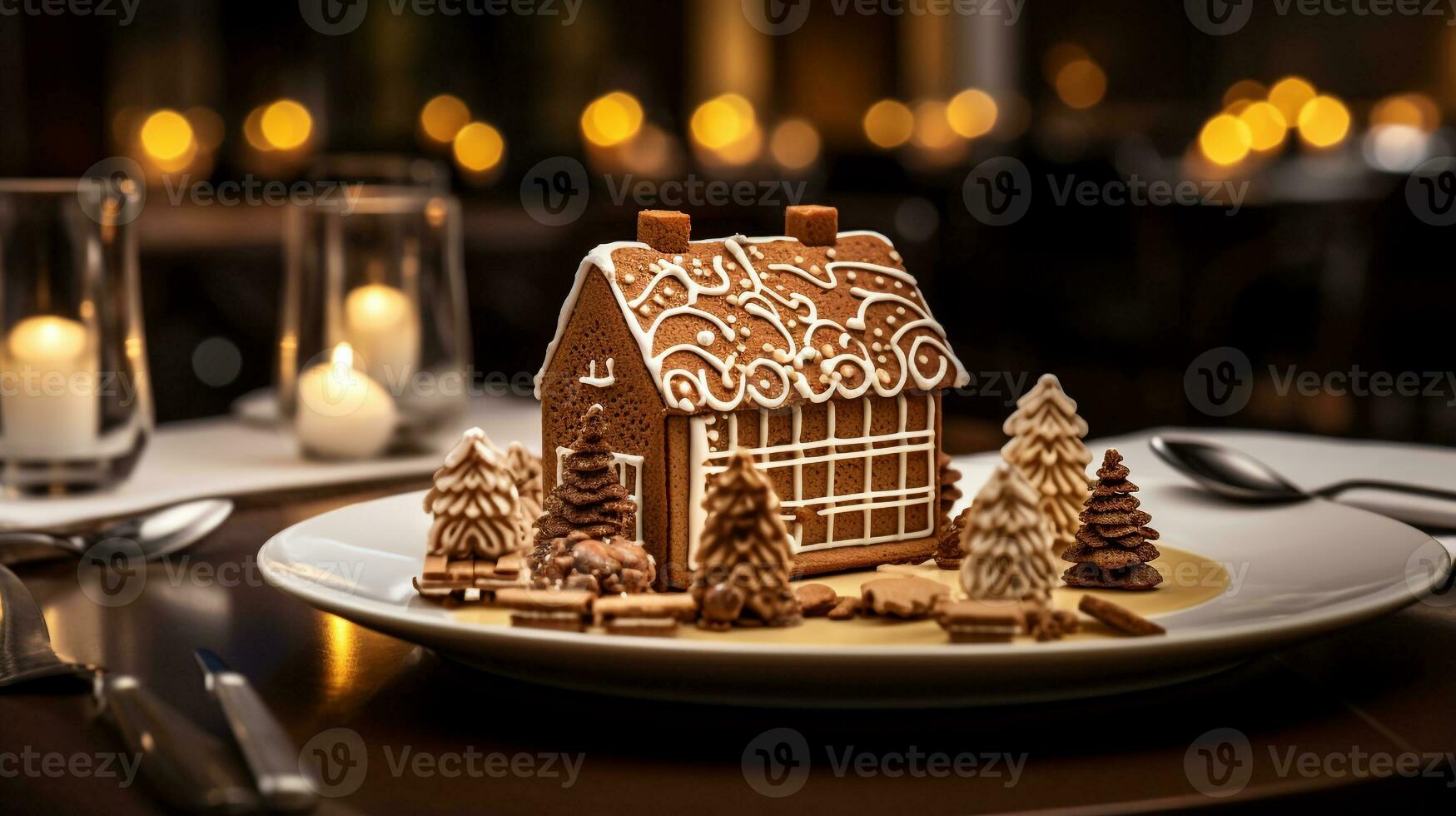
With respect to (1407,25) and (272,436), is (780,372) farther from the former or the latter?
(1407,25)

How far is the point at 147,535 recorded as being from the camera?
1.66 metres

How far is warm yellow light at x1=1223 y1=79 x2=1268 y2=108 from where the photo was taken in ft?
30.1

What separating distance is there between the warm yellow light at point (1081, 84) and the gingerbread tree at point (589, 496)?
8.89m

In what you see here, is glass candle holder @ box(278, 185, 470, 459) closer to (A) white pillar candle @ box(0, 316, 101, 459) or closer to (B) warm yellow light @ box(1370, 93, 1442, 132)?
(A) white pillar candle @ box(0, 316, 101, 459)

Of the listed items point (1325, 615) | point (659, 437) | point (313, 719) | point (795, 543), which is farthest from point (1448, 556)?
point (313, 719)

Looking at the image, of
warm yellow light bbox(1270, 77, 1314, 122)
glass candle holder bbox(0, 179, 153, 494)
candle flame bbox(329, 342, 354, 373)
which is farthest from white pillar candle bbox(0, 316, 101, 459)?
warm yellow light bbox(1270, 77, 1314, 122)

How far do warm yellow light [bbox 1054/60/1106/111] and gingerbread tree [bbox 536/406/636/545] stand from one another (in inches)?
350

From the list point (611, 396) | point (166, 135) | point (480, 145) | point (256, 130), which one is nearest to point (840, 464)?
point (611, 396)

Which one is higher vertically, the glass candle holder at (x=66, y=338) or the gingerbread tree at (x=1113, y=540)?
the glass candle holder at (x=66, y=338)

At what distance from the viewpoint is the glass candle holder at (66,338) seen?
6.20 feet

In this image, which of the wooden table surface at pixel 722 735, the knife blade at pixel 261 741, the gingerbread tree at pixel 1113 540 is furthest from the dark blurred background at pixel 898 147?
the knife blade at pixel 261 741

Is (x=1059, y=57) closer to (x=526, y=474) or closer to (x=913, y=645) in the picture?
(x=526, y=474)

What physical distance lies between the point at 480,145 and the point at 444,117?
0.86 feet

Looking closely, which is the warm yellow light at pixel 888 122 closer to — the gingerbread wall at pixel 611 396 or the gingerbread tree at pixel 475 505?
the gingerbread wall at pixel 611 396
